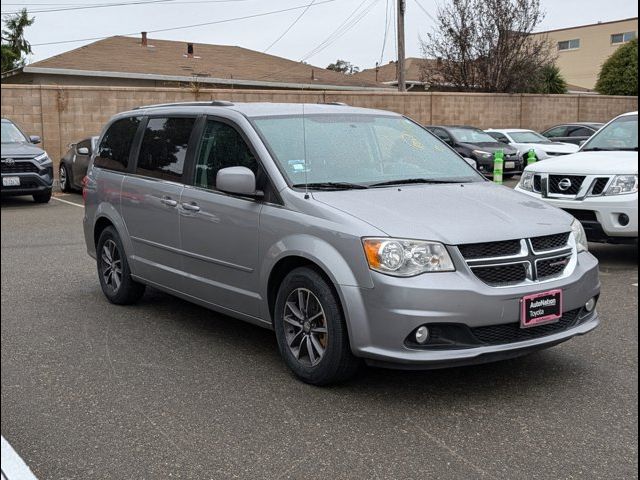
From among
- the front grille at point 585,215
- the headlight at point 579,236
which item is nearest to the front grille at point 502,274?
the headlight at point 579,236

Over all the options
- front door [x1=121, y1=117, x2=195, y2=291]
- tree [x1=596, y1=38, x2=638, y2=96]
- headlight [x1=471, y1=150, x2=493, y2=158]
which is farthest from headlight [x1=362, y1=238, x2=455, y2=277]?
tree [x1=596, y1=38, x2=638, y2=96]

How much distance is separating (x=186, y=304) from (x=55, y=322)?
Result: 1.09 m

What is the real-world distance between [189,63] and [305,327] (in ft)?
95.2

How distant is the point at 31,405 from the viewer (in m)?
4.21

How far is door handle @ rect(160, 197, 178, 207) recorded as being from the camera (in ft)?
18.4

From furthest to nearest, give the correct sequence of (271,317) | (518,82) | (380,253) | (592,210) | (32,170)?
(518,82)
(32,170)
(592,210)
(271,317)
(380,253)

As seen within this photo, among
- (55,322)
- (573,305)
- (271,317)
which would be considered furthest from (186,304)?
(573,305)

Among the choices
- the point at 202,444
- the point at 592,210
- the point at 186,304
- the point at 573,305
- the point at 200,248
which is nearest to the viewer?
the point at 202,444

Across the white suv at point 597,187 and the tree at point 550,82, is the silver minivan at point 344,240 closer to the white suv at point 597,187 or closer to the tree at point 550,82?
the white suv at point 597,187

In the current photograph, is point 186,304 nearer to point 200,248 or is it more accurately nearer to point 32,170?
point 200,248

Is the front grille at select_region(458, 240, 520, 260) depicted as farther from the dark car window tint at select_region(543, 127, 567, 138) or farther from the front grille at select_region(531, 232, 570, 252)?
the dark car window tint at select_region(543, 127, 567, 138)

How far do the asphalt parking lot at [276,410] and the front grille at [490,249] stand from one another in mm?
792

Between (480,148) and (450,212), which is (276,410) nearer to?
(450,212)

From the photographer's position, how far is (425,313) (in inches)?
157
